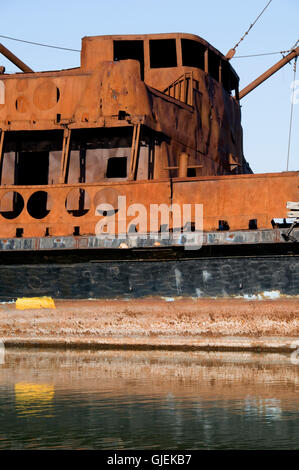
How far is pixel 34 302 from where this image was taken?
11.5 metres

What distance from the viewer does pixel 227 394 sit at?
723cm

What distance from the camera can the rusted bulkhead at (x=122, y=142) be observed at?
11281mm

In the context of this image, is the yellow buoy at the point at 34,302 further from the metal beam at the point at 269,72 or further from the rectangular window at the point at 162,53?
the metal beam at the point at 269,72

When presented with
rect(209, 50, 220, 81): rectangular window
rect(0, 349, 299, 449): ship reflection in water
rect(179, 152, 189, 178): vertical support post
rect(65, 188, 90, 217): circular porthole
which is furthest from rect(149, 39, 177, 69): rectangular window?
rect(0, 349, 299, 449): ship reflection in water

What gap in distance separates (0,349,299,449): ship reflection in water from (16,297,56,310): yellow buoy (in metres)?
1.23

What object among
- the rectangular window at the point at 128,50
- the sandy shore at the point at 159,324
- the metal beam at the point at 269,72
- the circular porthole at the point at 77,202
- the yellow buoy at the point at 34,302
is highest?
the metal beam at the point at 269,72

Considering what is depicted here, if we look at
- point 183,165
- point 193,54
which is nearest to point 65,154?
point 183,165

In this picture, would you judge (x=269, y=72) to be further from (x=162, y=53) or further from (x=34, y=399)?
(x=34, y=399)

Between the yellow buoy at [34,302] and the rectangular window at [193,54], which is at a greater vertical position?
the rectangular window at [193,54]

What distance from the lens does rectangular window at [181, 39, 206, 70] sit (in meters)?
14.7

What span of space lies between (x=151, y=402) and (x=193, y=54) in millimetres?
10199

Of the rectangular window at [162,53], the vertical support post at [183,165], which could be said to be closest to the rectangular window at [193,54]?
the rectangular window at [162,53]

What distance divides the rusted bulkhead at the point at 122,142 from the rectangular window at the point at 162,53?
3 cm

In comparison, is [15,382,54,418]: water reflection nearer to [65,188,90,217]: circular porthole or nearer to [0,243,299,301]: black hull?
[0,243,299,301]: black hull
